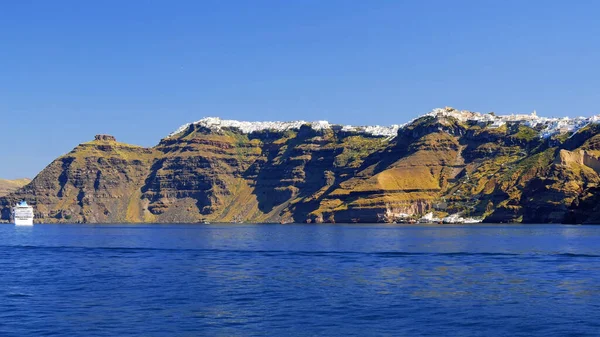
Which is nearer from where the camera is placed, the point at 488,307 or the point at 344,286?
the point at 488,307

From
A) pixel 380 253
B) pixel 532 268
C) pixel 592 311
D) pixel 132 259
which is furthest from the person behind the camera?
pixel 380 253

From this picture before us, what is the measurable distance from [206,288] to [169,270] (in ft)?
67.9

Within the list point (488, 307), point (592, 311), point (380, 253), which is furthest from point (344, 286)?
point (380, 253)

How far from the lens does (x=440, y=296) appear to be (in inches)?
2771

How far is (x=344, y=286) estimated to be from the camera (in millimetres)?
78625

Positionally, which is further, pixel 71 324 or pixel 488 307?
pixel 488 307

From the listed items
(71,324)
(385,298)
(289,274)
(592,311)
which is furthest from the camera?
(289,274)

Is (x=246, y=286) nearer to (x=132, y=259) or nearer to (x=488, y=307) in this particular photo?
(x=488, y=307)

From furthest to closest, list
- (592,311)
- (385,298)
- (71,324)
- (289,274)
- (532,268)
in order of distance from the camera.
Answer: (532,268)
(289,274)
(385,298)
(592,311)
(71,324)

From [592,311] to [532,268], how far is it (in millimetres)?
36334

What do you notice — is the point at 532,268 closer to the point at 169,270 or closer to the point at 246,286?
the point at 246,286

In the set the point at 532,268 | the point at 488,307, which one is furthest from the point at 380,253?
the point at 488,307

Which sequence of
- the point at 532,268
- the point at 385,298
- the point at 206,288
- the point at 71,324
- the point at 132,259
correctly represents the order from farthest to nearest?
the point at 132,259 → the point at 532,268 → the point at 206,288 → the point at 385,298 → the point at 71,324

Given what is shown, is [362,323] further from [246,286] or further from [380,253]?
[380,253]
